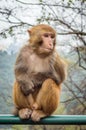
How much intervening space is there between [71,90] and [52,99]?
4160 millimetres

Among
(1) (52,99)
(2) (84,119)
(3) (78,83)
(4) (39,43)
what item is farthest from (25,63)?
(3) (78,83)

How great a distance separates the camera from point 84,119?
1935 mm

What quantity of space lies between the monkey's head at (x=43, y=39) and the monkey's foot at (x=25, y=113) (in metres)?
0.42

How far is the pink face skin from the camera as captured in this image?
245cm

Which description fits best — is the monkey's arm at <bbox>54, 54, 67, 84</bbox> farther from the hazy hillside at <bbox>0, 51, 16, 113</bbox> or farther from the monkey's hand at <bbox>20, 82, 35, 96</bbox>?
the hazy hillside at <bbox>0, 51, 16, 113</bbox>

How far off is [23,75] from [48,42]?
28 centimetres

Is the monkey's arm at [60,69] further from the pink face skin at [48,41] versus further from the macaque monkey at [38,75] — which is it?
the pink face skin at [48,41]

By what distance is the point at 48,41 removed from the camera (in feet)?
8.07

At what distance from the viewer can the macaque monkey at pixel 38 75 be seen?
A: 240 cm

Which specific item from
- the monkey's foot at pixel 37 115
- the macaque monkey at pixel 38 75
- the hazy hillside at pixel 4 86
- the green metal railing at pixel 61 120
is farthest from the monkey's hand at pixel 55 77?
the hazy hillside at pixel 4 86

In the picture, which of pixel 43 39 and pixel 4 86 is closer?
pixel 43 39

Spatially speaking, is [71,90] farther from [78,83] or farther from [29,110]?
[29,110]

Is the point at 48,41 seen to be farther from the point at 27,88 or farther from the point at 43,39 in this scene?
the point at 27,88

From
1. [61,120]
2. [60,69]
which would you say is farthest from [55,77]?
[61,120]
